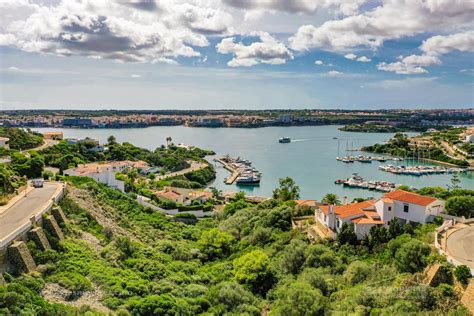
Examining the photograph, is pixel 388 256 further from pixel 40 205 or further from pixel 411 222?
pixel 40 205

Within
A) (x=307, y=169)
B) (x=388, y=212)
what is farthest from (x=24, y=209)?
(x=307, y=169)

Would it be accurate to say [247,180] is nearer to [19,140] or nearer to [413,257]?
[19,140]

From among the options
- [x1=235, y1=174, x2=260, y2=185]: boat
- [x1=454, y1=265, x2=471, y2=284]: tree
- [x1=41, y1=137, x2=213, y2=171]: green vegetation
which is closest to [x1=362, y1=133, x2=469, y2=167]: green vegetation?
[x1=235, y1=174, x2=260, y2=185]: boat

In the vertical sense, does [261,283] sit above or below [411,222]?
below

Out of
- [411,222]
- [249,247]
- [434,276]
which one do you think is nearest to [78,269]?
[249,247]

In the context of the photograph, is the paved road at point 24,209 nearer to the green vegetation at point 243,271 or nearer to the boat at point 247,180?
the green vegetation at point 243,271

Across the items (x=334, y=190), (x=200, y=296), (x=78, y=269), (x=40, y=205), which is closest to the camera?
(x=78, y=269)
